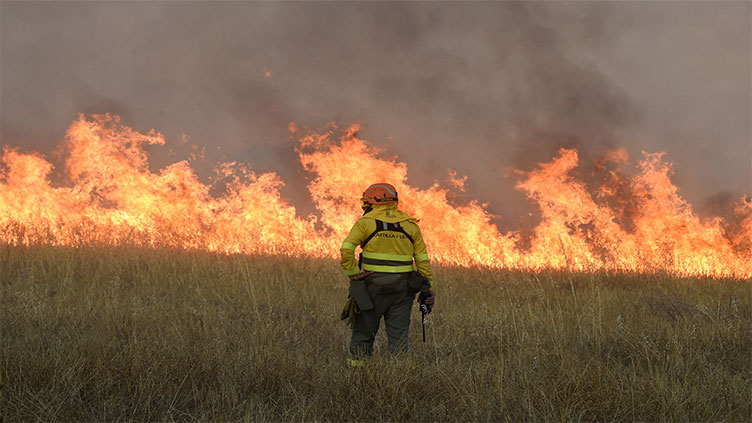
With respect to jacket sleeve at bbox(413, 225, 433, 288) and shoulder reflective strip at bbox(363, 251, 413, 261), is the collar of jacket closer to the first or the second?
jacket sleeve at bbox(413, 225, 433, 288)

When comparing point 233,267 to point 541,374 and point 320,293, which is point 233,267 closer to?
point 320,293

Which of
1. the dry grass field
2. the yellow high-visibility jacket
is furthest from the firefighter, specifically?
the dry grass field

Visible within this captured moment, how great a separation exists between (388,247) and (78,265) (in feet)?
24.1

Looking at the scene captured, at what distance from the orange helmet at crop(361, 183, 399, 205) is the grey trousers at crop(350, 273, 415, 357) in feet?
2.36

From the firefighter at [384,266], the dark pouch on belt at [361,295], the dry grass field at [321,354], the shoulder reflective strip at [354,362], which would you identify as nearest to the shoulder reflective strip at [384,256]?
the firefighter at [384,266]

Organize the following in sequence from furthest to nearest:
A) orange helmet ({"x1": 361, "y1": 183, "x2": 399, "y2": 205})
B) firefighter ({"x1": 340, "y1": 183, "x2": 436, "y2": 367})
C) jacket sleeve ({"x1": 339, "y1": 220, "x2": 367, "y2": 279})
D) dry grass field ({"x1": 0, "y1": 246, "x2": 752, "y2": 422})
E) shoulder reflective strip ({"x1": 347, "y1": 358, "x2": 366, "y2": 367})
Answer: orange helmet ({"x1": 361, "y1": 183, "x2": 399, "y2": 205}) → firefighter ({"x1": 340, "y1": 183, "x2": 436, "y2": 367}) → jacket sleeve ({"x1": 339, "y1": 220, "x2": 367, "y2": 279}) → shoulder reflective strip ({"x1": 347, "y1": 358, "x2": 366, "y2": 367}) → dry grass field ({"x1": 0, "y1": 246, "x2": 752, "y2": 422})

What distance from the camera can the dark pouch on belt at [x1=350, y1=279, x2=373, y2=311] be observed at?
16.8 feet

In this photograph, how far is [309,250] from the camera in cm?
1288

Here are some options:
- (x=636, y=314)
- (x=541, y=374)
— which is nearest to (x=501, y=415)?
(x=541, y=374)

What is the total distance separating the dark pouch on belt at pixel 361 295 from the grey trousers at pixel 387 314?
81 mm

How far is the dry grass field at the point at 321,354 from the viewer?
3832 mm

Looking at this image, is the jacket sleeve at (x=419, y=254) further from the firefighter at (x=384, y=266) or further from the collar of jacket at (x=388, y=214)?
the collar of jacket at (x=388, y=214)

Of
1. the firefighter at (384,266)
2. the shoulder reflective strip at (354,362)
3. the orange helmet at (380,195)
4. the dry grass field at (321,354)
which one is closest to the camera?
the dry grass field at (321,354)

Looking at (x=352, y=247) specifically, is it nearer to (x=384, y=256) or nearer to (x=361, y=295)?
(x=384, y=256)
